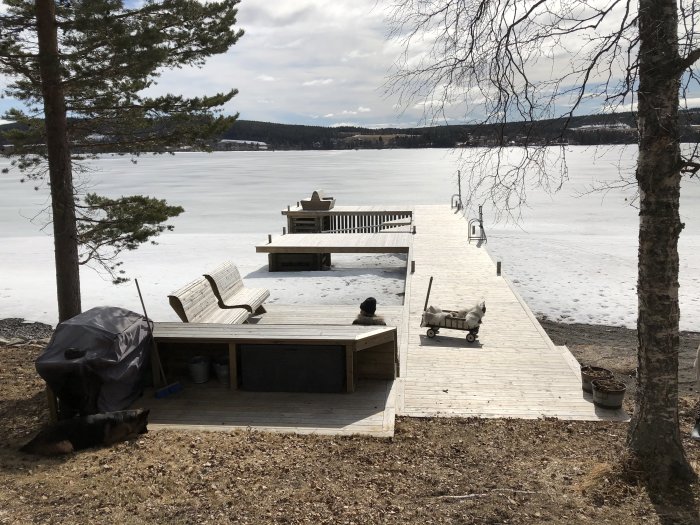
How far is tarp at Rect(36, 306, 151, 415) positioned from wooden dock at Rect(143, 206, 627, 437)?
48 centimetres

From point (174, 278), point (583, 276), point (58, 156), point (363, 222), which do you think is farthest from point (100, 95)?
point (363, 222)

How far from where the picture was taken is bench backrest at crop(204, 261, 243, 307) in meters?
8.27

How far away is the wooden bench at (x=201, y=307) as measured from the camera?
695cm

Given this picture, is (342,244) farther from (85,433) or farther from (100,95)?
(85,433)

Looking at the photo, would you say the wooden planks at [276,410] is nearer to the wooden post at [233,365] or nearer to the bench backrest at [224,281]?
the wooden post at [233,365]

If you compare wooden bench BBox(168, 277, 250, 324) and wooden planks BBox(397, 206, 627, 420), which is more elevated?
wooden bench BBox(168, 277, 250, 324)

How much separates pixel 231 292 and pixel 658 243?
633 cm

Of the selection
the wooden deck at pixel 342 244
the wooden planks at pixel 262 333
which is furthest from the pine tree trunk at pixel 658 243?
the wooden deck at pixel 342 244

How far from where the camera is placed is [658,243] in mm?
3734

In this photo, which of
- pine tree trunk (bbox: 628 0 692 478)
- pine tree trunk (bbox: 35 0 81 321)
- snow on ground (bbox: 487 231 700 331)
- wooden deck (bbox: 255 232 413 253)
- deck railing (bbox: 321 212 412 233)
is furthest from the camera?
deck railing (bbox: 321 212 412 233)

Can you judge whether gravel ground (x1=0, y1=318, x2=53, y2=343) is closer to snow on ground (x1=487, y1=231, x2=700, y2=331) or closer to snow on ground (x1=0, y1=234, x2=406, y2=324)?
snow on ground (x1=0, y1=234, x2=406, y2=324)

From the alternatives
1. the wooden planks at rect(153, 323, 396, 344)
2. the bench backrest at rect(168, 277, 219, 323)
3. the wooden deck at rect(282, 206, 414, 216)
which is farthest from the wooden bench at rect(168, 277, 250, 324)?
the wooden deck at rect(282, 206, 414, 216)

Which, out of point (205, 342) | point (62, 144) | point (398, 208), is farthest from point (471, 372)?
point (398, 208)

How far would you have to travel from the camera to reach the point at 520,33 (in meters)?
3.86
